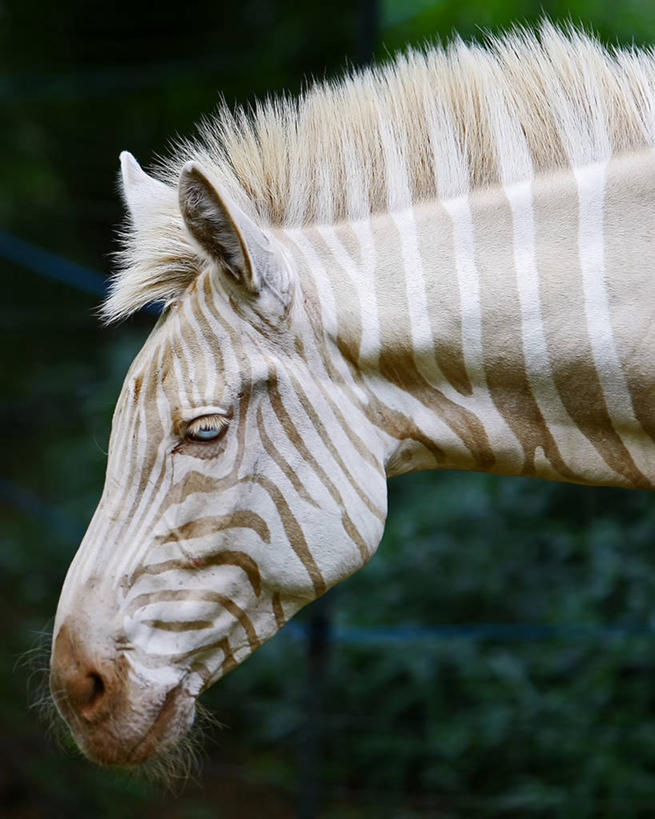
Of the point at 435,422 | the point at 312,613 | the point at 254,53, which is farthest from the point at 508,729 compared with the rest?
the point at 254,53

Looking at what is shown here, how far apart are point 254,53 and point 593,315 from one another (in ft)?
15.1

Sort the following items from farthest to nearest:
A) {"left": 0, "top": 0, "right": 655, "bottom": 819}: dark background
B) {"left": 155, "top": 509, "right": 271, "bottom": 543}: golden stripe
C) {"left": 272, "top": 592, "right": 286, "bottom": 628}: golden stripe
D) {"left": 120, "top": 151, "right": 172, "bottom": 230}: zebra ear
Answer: {"left": 0, "top": 0, "right": 655, "bottom": 819}: dark background → {"left": 120, "top": 151, "right": 172, "bottom": 230}: zebra ear → {"left": 272, "top": 592, "right": 286, "bottom": 628}: golden stripe → {"left": 155, "top": 509, "right": 271, "bottom": 543}: golden stripe

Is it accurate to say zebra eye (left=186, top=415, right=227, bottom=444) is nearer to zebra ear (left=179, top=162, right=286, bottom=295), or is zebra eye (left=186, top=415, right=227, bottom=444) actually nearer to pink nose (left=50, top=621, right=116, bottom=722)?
zebra ear (left=179, top=162, right=286, bottom=295)

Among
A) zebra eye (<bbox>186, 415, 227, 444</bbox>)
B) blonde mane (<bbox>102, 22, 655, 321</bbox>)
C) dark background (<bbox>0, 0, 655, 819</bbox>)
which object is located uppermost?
blonde mane (<bbox>102, 22, 655, 321</bbox>)

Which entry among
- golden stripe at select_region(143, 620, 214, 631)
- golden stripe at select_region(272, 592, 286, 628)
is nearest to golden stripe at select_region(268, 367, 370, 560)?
golden stripe at select_region(272, 592, 286, 628)

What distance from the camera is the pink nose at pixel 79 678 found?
5.93ft

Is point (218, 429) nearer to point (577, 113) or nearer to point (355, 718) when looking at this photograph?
point (577, 113)

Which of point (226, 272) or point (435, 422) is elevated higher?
point (226, 272)

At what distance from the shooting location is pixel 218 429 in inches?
71.9

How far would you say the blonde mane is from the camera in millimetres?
1924

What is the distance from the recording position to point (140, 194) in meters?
2.07

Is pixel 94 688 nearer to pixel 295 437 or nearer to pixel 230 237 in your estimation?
A: pixel 295 437

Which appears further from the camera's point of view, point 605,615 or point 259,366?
point 605,615

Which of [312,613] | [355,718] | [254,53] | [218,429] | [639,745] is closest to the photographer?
[218,429]
